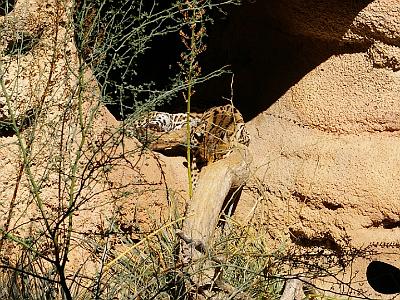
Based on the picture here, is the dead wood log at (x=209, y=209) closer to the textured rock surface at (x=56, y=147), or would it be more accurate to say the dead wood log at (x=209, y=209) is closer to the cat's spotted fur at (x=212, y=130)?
the cat's spotted fur at (x=212, y=130)

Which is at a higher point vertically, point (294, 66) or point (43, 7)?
point (43, 7)

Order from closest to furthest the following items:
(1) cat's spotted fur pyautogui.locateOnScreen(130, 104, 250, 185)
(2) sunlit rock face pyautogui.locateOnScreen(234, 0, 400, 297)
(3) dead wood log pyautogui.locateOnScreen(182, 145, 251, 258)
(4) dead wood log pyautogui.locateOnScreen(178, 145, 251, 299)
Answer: (4) dead wood log pyautogui.locateOnScreen(178, 145, 251, 299), (3) dead wood log pyautogui.locateOnScreen(182, 145, 251, 258), (2) sunlit rock face pyautogui.locateOnScreen(234, 0, 400, 297), (1) cat's spotted fur pyautogui.locateOnScreen(130, 104, 250, 185)

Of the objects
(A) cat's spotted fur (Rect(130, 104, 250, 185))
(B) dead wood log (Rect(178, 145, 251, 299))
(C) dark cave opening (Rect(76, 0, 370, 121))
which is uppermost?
(C) dark cave opening (Rect(76, 0, 370, 121))

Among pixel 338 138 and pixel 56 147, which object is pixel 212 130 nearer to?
pixel 338 138

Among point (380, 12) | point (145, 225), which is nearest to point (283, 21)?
point (380, 12)

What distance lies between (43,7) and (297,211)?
1.69 meters

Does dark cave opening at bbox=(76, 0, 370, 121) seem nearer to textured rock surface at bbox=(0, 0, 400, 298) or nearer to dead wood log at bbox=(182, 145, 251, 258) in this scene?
textured rock surface at bbox=(0, 0, 400, 298)

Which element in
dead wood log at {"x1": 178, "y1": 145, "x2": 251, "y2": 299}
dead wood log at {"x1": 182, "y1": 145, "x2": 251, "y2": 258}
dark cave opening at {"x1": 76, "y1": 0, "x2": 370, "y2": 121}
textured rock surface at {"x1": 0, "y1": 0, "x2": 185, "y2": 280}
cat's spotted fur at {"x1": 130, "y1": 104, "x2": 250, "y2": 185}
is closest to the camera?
dead wood log at {"x1": 178, "y1": 145, "x2": 251, "y2": 299}

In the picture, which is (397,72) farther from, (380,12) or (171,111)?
(171,111)

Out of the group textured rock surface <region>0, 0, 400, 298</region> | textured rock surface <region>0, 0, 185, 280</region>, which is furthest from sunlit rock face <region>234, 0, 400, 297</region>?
textured rock surface <region>0, 0, 185, 280</region>

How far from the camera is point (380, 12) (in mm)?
4734

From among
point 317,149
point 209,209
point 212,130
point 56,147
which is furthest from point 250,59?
point 56,147

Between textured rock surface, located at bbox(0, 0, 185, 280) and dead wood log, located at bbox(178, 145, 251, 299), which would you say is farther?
textured rock surface, located at bbox(0, 0, 185, 280)

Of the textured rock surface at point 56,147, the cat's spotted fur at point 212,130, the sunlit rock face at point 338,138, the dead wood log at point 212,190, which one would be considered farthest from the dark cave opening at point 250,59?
the textured rock surface at point 56,147
